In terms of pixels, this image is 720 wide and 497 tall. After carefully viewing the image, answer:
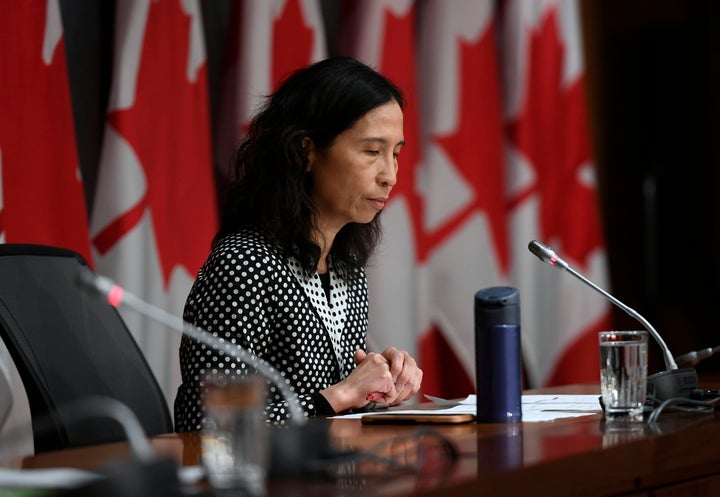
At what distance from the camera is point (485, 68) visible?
4086 millimetres

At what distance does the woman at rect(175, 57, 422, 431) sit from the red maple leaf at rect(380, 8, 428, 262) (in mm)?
1235

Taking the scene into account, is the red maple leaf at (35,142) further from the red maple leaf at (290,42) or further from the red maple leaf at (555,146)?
the red maple leaf at (555,146)

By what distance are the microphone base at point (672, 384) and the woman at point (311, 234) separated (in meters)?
0.50

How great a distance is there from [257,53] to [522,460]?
2.29 metres

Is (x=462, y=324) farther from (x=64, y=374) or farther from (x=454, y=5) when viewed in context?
(x=64, y=374)

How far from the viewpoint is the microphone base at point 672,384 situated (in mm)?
1850

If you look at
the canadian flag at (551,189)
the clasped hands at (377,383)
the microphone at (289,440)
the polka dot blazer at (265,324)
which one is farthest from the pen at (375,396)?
the canadian flag at (551,189)

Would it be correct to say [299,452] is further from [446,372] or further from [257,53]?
[446,372]

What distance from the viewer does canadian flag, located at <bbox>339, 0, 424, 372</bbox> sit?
3672 millimetres

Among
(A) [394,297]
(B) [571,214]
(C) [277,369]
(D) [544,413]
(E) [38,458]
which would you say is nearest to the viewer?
(E) [38,458]

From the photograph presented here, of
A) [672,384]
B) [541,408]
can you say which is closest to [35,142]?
[541,408]

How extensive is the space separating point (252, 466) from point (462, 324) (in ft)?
9.94

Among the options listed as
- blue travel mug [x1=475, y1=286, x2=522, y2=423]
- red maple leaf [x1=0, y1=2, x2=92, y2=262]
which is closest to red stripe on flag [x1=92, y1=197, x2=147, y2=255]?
red maple leaf [x1=0, y1=2, x2=92, y2=262]

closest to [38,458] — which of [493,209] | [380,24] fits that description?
[380,24]
